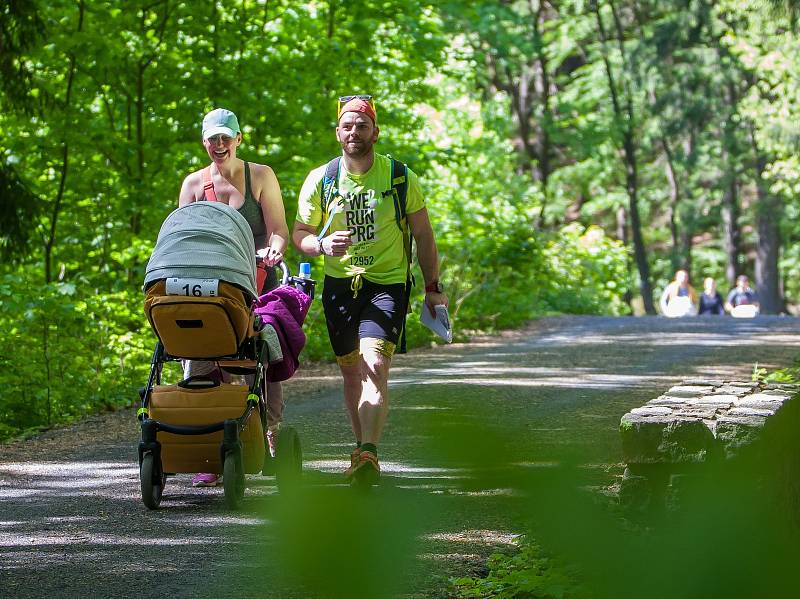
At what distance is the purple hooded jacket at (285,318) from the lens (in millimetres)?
6504

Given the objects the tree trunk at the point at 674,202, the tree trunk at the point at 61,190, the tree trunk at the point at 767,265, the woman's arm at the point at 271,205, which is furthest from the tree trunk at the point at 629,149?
the woman's arm at the point at 271,205

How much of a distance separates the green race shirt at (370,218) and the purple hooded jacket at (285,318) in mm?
272

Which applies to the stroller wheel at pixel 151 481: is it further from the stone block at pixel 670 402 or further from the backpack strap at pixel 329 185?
the stone block at pixel 670 402

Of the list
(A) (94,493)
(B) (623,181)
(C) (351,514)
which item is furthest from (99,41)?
(B) (623,181)

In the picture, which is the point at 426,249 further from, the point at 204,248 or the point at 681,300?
the point at 681,300

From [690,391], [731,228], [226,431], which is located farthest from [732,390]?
[731,228]

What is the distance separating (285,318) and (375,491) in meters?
5.10

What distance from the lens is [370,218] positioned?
6.64m

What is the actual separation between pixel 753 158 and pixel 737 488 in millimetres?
41468

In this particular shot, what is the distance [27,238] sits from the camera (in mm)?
13930

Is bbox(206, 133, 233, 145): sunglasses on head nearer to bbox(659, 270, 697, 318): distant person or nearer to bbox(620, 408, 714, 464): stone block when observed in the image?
bbox(620, 408, 714, 464): stone block

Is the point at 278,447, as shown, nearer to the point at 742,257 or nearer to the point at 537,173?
the point at 537,173

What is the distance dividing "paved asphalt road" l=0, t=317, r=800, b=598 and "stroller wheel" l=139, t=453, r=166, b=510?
68mm

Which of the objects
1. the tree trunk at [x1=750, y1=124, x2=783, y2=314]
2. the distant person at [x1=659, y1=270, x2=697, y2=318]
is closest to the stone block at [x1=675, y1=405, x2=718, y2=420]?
the distant person at [x1=659, y1=270, x2=697, y2=318]
